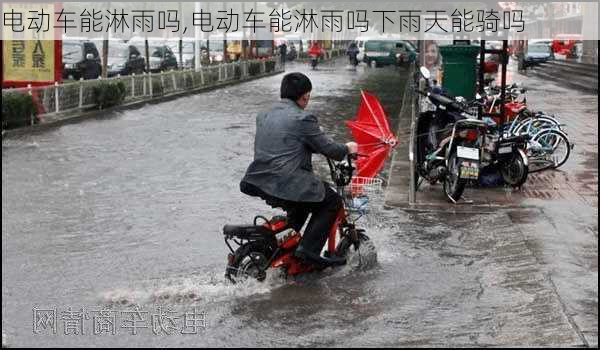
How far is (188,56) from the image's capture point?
147 ft

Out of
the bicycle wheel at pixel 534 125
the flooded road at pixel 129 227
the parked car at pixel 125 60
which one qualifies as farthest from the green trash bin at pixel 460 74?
the parked car at pixel 125 60

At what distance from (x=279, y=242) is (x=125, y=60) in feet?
95.7

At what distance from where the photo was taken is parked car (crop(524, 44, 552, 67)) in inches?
1843

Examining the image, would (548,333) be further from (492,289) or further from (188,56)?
(188,56)

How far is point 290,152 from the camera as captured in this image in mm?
6527

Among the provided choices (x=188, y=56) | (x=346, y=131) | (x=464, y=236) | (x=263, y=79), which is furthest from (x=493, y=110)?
(x=188, y=56)

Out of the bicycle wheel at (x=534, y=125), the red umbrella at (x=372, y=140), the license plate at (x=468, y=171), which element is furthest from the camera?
the bicycle wheel at (x=534, y=125)

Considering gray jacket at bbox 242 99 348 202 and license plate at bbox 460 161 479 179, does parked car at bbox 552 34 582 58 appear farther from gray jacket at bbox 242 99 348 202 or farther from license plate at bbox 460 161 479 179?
gray jacket at bbox 242 99 348 202

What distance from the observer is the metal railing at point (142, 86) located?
19.7 metres

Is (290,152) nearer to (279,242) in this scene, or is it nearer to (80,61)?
(279,242)

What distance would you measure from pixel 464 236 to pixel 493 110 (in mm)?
7710

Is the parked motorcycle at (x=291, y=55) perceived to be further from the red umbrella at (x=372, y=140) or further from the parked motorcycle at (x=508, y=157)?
the red umbrella at (x=372, y=140)

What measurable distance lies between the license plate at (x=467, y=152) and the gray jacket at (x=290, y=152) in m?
3.77

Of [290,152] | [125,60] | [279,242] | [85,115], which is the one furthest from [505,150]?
[125,60]
